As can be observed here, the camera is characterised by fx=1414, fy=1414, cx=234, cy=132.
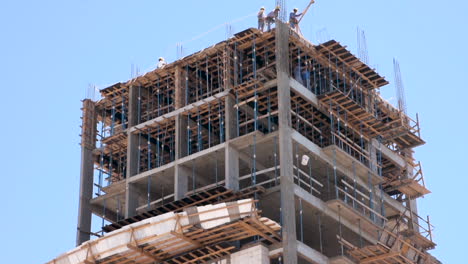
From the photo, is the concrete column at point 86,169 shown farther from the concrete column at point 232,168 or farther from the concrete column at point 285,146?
the concrete column at point 285,146

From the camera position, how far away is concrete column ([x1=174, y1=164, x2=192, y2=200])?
8731cm

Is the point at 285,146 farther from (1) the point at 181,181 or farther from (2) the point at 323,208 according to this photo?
(1) the point at 181,181

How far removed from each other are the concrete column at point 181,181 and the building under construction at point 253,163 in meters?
0.10

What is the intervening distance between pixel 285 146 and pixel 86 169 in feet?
56.2

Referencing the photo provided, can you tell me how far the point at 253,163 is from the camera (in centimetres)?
8725

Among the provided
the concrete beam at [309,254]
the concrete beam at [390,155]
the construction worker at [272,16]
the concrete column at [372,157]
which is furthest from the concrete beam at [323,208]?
the construction worker at [272,16]

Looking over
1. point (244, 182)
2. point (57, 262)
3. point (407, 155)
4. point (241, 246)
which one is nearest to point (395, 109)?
point (407, 155)

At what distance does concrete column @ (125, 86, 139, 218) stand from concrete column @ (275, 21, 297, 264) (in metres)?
11.5

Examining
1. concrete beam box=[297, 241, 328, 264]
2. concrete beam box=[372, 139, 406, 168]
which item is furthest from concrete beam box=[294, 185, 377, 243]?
concrete beam box=[372, 139, 406, 168]

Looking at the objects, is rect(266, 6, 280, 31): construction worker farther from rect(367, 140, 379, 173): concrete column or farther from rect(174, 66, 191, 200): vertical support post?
rect(367, 140, 379, 173): concrete column

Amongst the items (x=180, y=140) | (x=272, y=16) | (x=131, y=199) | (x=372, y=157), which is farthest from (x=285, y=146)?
(x=131, y=199)

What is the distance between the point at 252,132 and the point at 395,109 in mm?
17244

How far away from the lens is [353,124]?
300 feet

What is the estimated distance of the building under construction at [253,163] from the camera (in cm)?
8244
